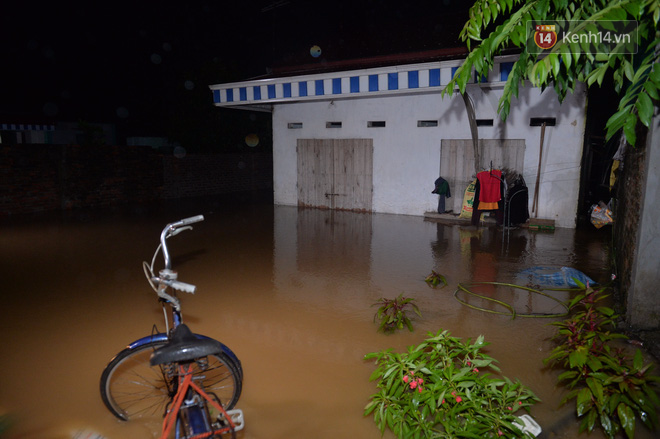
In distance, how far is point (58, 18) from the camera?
19094mm

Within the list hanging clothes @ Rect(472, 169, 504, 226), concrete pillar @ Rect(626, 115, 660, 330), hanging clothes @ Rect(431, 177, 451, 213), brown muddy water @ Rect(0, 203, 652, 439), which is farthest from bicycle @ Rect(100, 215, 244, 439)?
hanging clothes @ Rect(431, 177, 451, 213)

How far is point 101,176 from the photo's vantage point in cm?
1298

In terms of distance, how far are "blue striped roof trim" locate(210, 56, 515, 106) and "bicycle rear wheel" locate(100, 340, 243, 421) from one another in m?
7.00

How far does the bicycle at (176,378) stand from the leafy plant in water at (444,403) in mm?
940

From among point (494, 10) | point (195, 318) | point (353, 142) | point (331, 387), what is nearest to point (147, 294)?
point (195, 318)

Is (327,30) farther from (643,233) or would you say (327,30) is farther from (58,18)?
(643,233)

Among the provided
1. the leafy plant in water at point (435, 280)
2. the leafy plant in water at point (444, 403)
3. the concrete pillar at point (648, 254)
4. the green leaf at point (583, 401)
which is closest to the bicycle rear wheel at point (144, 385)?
the leafy plant in water at point (444, 403)

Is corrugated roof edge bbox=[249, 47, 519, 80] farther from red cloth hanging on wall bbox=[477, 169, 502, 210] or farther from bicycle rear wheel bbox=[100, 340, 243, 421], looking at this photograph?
bicycle rear wheel bbox=[100, 340, 243, 421]

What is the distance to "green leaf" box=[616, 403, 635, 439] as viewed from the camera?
242 centimetres

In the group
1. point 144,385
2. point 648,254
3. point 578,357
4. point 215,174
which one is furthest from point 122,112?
point 578,357

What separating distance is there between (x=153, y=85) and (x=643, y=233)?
2317 centimetres

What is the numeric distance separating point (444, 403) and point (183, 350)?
5.24 feet

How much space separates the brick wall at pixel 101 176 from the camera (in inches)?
446
